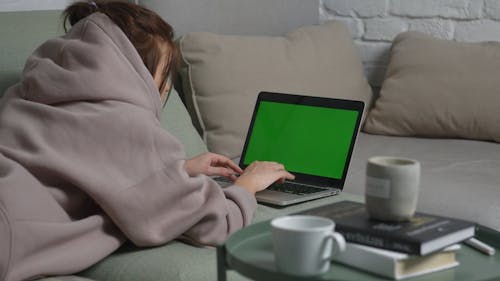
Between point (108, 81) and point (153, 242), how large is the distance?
0.28 metres

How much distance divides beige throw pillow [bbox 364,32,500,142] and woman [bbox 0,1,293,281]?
94cm

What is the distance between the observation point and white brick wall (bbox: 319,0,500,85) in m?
2.53

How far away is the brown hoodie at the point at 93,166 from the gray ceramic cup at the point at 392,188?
41 centimetres

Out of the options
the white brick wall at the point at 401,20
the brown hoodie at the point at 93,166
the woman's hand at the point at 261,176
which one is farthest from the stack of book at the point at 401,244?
the white brick wall at the point at 401,20

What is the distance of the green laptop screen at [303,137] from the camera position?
5.93 feet

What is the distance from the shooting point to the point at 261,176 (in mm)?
1679

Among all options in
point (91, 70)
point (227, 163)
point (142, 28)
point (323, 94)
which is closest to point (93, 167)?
point (91, 70)

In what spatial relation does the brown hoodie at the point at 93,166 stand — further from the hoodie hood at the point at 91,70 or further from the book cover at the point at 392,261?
the book cover at the point at 392,261

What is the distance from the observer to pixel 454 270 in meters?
1.15

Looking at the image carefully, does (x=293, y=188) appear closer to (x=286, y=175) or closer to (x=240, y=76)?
(x=286, y=175)

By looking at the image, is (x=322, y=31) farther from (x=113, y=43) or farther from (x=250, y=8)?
(x=113, y=43)

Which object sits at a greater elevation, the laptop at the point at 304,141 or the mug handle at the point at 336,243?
the mug handle at the point at 336,243

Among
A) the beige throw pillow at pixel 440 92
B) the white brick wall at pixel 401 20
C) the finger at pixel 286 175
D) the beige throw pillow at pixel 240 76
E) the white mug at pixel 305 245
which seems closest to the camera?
the white mug at pixel 305 245

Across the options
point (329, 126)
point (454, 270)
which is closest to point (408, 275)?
point (454, 270)
